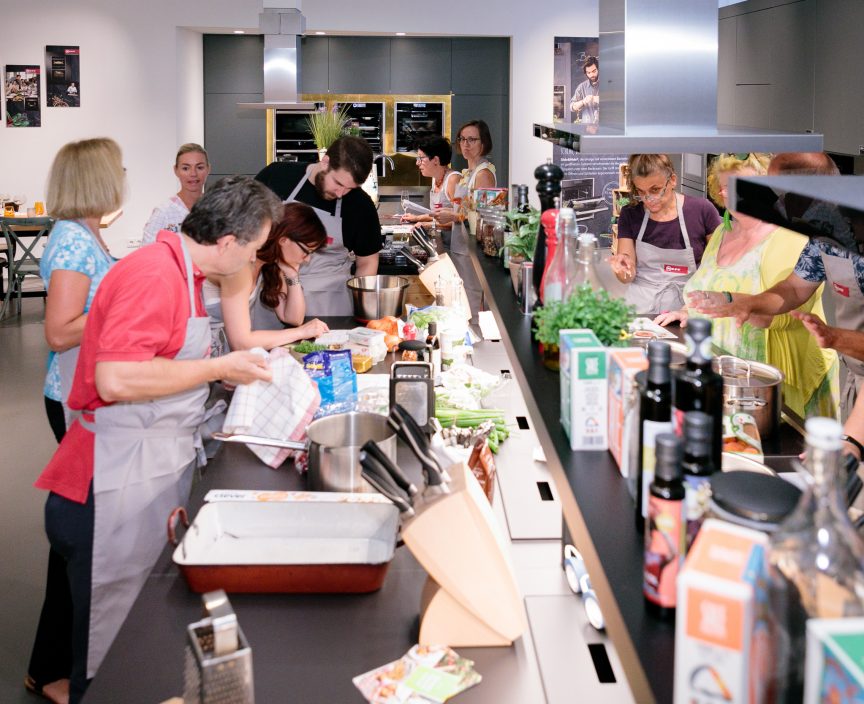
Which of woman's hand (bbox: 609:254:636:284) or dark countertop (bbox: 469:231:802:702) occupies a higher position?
woman's hand (bbox: 609:254:636:284)

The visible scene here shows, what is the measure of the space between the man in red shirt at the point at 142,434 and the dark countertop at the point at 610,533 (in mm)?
907

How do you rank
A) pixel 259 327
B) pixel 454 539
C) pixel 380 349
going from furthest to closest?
pixel 259 327, pixel 380 349, pixel 454 539

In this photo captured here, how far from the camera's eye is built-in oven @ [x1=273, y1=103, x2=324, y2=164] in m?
10.8

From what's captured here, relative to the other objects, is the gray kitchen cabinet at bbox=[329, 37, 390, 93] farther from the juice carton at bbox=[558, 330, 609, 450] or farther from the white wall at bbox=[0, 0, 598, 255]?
the juice carton at bbox=[558, 330, 609, 450]

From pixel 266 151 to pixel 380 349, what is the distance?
776 centimetres

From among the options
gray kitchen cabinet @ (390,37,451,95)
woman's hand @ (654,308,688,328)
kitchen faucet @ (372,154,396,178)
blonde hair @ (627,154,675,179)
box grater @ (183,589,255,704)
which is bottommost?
box grater @ (183,589,255,704)

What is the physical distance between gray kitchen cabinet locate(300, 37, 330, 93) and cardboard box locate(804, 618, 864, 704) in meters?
10.7

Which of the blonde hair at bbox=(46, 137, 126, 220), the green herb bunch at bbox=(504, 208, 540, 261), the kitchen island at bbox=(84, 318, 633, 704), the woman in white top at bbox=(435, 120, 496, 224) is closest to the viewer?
the kitchen island at bbox=(84, 318, 633, 704)

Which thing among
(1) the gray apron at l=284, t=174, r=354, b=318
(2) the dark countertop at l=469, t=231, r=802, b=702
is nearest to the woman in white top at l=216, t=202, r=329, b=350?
(1) the gray apron at l=284, t=174, r=354, b=318

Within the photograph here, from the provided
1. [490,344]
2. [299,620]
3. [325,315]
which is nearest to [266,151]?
[325,315]

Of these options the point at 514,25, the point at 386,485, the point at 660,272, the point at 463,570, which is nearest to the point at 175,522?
the point at 386,485

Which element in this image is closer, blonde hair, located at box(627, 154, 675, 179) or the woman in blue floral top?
the woman in blue floral top

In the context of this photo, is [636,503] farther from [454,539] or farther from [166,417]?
[166,417]

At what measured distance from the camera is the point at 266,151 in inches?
427
